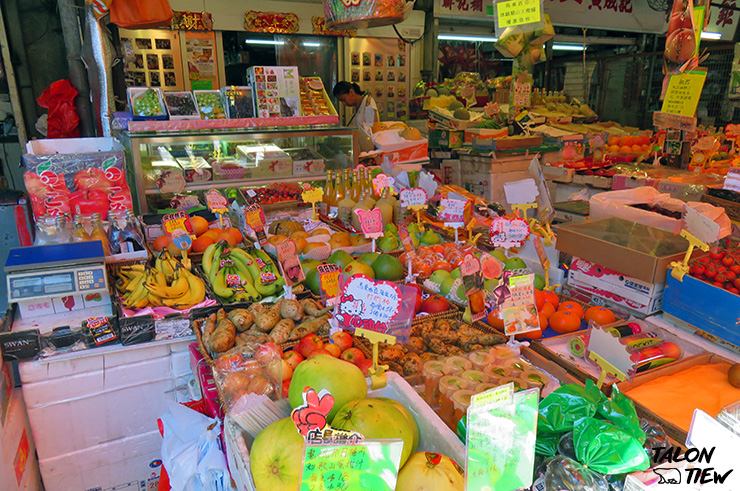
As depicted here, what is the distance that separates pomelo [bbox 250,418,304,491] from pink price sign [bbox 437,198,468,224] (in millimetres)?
2136

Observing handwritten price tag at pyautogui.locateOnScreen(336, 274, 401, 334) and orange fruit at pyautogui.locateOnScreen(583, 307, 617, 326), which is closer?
handwritten price tag at pyautogui.locateOnScreen(336, 274, 401, 334)

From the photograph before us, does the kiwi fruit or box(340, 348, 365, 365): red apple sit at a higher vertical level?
the kiwi fruit

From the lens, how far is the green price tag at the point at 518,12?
8.79ft

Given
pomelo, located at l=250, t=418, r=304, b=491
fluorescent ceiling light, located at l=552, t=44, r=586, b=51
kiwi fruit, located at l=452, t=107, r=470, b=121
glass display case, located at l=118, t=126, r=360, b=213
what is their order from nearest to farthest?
1. pomelo, located at l=250, t=418, r=304, b=491
2. glass display case, located at l=118, t=126, r=360, b=213
3. kiwi fruit, located at l=452, t=107, r=470, b=121
4. fluorescent ceiling light, located at l=552, t=44, r=586, b=51

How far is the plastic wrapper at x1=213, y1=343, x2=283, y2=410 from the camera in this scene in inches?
61.1

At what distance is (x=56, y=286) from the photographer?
→ 214 cm

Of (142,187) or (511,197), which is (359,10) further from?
(142,187)

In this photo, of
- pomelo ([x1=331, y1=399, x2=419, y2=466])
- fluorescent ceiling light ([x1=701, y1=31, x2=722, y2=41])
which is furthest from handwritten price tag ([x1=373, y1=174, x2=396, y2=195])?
fluorescent ceiling light ([x1=701, y1=31, x2=722, y2=41])

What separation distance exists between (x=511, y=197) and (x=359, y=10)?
142 cm

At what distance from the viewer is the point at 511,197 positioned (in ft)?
9.47

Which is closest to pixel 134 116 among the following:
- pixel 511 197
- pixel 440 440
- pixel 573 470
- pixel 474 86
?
pixel 511 197

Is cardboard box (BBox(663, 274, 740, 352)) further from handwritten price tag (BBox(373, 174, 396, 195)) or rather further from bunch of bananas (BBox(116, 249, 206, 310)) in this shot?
bunch of bananas (BBox(116, 249, 206, 310))

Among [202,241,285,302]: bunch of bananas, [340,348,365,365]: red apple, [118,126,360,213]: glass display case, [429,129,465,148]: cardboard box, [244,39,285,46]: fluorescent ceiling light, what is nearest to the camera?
[340,348,365,365]: red apple

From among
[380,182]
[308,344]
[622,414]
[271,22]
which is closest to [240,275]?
[308,344]
